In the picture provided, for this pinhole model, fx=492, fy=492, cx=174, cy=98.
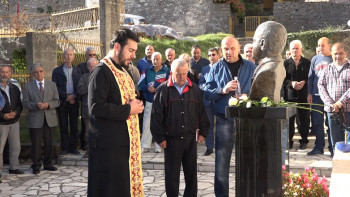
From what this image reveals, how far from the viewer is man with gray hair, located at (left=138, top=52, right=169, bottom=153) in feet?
29.0

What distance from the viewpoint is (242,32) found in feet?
91.5

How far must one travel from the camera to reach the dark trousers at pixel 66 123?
916 cm

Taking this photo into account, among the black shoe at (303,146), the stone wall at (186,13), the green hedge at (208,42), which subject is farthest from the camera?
the stone wall at (186,13)

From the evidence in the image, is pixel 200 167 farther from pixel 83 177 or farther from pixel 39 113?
pixel 39 113

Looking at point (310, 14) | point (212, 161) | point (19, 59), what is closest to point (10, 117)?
point (212, 161)

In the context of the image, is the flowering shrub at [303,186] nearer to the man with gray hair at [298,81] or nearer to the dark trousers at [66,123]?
the man with gray hair at [298,81]

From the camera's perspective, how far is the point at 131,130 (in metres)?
4.79

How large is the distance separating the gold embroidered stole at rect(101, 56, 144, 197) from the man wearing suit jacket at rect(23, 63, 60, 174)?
375 cm

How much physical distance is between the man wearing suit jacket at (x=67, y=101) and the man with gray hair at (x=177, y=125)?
366 centimetres

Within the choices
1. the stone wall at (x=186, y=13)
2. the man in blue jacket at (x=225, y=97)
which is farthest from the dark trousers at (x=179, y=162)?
the stone wall at (x=186, y=13)

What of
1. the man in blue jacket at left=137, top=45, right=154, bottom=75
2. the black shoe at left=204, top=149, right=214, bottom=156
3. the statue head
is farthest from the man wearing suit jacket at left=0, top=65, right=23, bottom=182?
the statue head

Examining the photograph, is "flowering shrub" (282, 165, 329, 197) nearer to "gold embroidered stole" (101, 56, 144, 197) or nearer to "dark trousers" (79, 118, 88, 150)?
"gold embroidered stole" (101, 56, 144, 197)

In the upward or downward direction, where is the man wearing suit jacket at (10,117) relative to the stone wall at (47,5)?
downward

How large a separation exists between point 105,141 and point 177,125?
138 cm
